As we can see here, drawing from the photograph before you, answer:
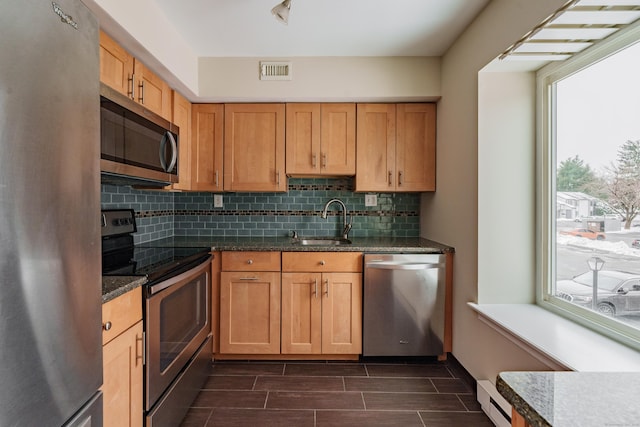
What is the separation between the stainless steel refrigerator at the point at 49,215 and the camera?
647 millimetres

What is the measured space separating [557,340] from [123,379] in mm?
1884

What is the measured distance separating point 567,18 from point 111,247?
272cm

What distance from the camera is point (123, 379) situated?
1308 millimetres

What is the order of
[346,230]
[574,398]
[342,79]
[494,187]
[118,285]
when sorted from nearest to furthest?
1. [574,398]
2. [118,285]
3. [494,187]
4. [342,79]
5. [346,230]

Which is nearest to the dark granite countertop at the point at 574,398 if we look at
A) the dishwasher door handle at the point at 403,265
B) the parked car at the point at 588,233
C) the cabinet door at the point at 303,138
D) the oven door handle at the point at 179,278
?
the parked car at the point at 588,233

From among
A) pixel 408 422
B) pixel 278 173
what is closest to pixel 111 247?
pixel 278 173

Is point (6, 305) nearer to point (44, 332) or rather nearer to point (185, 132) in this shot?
point (44, 332)

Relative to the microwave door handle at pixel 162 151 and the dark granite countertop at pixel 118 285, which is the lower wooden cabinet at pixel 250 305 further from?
the dark granite countertop at pixel 118 285

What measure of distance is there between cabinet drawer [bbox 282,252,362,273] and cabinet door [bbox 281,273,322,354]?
6 centimetres

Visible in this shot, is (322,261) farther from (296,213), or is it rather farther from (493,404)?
(493,404)

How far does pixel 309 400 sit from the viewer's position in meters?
2.00

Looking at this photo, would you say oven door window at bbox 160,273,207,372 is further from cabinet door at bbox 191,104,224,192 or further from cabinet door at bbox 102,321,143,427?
cabinet door at bbox 191,104,224,192

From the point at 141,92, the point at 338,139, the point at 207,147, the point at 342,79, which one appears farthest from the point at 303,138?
the point at 141,92

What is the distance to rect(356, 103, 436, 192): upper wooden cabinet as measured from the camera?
2723 mm
